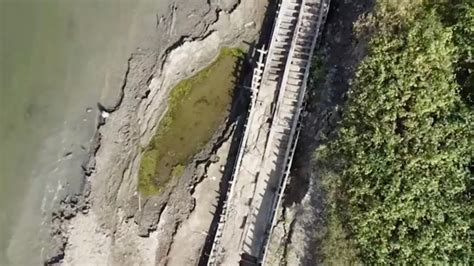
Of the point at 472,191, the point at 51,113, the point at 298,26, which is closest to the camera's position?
the point at 472,191

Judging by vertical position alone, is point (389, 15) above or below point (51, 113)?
above

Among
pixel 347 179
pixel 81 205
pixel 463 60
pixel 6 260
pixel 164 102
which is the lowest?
pixel 6 260

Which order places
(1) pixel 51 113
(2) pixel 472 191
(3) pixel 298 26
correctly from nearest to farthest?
(2) pixel 472 191, (3) pixel 298 26, (1) pixel 51 113

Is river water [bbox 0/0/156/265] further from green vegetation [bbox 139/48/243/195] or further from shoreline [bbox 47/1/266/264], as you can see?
green vegetation [bbox 139/48/243/195]

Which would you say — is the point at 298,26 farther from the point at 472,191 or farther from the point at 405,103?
the point at 472,191

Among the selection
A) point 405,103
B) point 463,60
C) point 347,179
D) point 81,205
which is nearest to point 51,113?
point 81,205

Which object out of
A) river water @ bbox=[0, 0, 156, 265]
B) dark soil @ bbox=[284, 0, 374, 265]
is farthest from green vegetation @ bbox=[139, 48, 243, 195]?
dark soil @ bbox=[284, 0, 374, 265]

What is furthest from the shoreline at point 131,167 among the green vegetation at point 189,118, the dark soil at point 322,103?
the dark soil at point 322,103
